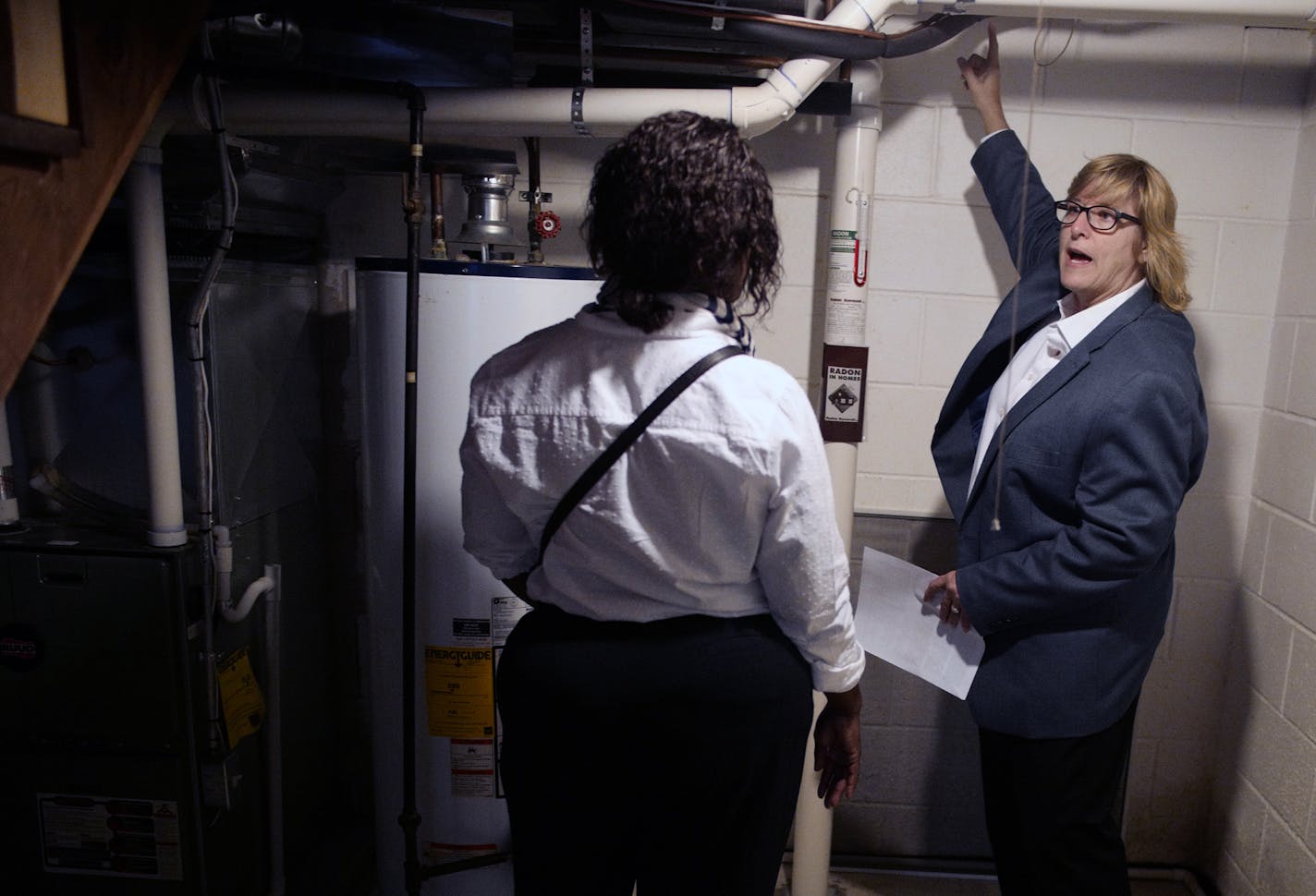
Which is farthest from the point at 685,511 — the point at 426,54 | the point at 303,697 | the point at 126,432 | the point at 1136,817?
the point at 1136,817

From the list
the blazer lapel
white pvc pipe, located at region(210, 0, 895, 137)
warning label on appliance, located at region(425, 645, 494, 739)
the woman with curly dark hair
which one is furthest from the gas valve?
the blazer lapel

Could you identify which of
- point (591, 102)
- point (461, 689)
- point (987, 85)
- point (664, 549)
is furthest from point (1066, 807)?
point (591, 102)

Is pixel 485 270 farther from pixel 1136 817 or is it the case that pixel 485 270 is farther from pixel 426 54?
pixel 1136 817

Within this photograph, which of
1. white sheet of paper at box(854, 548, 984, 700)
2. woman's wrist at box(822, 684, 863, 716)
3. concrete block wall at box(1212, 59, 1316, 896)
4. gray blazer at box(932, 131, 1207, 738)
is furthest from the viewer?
concrete block wall at box(1212, 59, 1316, 896)

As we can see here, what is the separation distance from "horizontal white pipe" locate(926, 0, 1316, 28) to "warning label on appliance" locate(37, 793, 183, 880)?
2.04 meters

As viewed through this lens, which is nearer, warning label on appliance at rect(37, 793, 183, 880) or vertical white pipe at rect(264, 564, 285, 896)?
warning label on appliance at rect(37, 793, 183, 880)

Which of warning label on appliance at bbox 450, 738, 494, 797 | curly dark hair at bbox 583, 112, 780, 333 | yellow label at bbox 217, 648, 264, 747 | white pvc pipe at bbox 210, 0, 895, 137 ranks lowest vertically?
warning label on appliance at bbox 450, 738, 494, 797

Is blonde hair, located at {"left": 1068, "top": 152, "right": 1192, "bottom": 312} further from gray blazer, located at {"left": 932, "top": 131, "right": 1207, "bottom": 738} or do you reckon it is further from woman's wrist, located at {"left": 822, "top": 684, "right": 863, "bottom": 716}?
woman's wrist, located at {"left": 822, "top": 684, "right": 863, "bottom": 716}

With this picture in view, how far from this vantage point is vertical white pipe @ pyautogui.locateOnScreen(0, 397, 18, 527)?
5.22 ft

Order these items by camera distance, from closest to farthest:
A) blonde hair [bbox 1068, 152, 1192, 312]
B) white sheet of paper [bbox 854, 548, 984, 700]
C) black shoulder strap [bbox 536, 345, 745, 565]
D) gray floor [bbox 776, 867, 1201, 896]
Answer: black shoulder strap [bbox 536, 345, 745, 565]
blonde hair [bbox 1068, 152, 1192, 312]
white sheet of paper [bbox 854, 548, 984, 700]
gray floor [bbox 776, 867, 1201, 896]

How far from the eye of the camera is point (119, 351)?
167cm

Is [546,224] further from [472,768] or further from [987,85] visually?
[472,768]

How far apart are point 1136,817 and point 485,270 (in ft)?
6.41

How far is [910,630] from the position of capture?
5.46 feet
